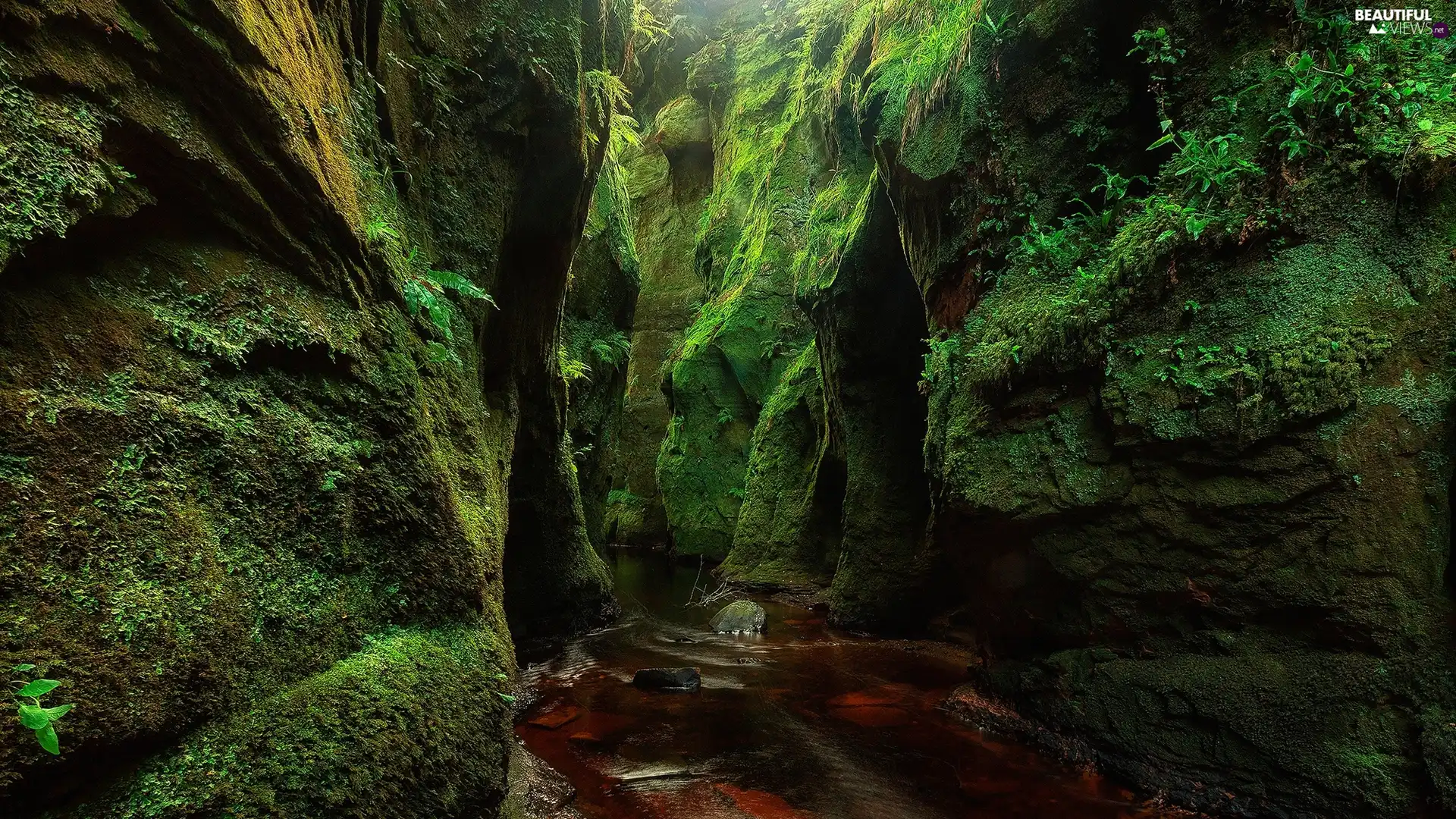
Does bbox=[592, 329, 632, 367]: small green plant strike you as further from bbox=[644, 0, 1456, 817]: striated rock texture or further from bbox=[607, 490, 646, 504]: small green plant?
bbox=[607, 490, 646, 504]: small green plant

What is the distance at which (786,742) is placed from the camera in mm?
6223

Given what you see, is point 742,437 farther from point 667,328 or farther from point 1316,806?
point 1316,806

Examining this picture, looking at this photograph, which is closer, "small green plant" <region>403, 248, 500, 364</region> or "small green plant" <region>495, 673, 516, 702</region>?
"small green plant" <region>495, 673, 516, 702</region>

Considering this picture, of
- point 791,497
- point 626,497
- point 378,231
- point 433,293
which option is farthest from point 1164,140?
point 626,497

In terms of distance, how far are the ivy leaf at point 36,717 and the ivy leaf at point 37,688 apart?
3cm

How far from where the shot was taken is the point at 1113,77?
6590 mm

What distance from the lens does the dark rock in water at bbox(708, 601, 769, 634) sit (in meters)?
11.0

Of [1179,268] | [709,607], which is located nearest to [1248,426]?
[1179,268]

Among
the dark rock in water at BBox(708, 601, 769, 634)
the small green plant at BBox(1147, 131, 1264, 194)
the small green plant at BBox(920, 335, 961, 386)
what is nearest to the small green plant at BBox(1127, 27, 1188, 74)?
the small green plant at BBox(1147, 131, 1264, 194)

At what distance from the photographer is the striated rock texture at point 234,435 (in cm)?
190

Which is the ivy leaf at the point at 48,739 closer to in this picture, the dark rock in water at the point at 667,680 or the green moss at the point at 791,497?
the dark rock in water at the point at 667,680

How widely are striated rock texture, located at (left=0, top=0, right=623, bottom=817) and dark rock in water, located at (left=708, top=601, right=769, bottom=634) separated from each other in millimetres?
6987

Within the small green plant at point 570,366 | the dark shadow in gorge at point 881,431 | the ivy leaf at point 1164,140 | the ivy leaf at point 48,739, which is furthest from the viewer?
the dark shadow in gorge at point 881,431

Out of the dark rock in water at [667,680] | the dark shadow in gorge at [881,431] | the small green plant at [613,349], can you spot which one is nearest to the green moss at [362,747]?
the dark rock in water at [667,680]
